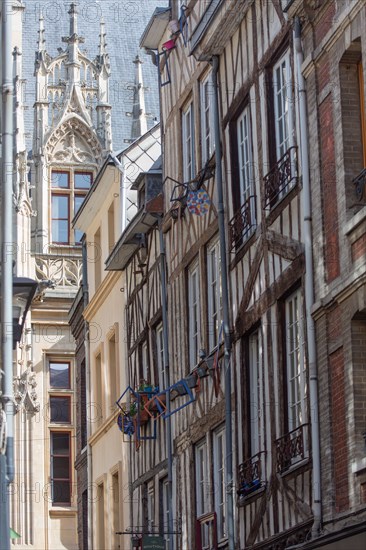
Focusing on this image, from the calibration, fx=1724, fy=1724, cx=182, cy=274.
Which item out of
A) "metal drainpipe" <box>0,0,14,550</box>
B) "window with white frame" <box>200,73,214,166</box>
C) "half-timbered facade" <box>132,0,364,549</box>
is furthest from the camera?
"window with white frame" <box>200,73,214,166</box>

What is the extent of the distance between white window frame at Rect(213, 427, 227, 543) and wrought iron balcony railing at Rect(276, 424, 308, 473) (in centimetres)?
285

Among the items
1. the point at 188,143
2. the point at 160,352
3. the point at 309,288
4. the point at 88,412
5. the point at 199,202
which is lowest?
the point at 309,288

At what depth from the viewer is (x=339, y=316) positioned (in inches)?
619

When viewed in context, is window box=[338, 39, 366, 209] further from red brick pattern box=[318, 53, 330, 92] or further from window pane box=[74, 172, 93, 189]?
window pane box=[74, 172, 93, 189]

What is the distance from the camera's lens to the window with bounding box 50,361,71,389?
41.3 meters

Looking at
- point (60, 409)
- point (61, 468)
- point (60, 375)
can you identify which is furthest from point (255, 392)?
point (60, 375)

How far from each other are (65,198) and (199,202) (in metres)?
20.9

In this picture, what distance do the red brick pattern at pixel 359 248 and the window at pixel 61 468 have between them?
82.7 ft

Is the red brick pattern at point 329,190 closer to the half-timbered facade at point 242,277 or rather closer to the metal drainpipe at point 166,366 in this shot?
the half-timbered facade at point 242,277

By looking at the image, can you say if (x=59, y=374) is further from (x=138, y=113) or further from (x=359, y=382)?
(x=359, y=382)

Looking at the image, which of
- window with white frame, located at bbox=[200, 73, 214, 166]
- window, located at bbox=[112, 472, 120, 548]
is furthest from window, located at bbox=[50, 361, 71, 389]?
window with white frame, located at bbox=[200, 73, 214, 166]

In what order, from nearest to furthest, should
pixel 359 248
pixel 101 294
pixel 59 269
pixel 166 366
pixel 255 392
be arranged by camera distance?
pixel 359 248
pixel 255 392
pixel 166 366
pixel 101 294
pixel 59 269

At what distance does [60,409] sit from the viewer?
135ft

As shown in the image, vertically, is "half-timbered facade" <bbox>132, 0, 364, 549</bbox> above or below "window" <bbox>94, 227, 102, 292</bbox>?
below
